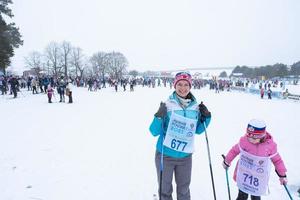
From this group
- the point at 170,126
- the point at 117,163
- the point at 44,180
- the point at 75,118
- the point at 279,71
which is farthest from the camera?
the point at 279,71

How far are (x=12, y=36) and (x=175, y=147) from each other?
36.4 m

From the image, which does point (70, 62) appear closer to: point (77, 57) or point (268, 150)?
point (77, 57)

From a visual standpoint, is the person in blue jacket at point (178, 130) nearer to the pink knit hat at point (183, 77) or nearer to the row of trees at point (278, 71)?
the pink knit hat at point (183, 77)

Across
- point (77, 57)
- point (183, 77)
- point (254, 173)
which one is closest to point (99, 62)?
point (77, 57)

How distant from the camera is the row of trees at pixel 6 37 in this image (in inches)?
1075

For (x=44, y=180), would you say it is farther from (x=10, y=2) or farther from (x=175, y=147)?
(x=10, y=2)

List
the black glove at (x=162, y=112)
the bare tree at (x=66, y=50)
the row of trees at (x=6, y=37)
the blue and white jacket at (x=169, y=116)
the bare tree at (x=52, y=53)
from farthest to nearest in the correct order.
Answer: the bare tree at (x=66, y=50), the bare tree at (x=52, y=53), the row of trees at (x=6, y=37), the blue and white jacket at (x=169, y=116), the black glove at (x=162, y=112)

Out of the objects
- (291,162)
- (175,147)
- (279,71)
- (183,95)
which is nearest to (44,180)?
(175,147)

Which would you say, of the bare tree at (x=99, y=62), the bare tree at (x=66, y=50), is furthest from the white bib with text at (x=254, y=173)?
the bare tree at (x=99, y=62)

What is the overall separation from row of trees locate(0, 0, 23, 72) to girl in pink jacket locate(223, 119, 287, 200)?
102 feet

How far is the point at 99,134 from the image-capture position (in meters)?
8.48

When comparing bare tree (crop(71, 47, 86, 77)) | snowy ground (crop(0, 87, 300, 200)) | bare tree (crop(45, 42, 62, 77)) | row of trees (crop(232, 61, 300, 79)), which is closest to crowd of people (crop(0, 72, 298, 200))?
snowy ground (crop(0, 87, 300, 200))

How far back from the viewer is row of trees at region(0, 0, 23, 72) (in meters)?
27.3

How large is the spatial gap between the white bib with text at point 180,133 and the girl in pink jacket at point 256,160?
807 millimetres
